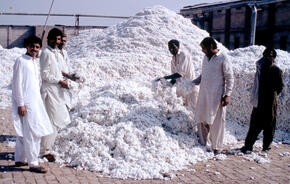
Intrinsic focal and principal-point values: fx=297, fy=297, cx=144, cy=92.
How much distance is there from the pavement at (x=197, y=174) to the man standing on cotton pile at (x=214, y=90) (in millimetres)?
451

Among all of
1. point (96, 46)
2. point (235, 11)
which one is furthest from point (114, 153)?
point (235, 11)

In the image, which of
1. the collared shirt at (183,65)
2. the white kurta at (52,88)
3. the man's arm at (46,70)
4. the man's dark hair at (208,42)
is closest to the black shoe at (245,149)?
the collared shirt at (183,65)

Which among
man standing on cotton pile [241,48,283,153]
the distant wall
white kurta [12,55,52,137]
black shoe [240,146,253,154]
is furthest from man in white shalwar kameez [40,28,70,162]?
the distant wall

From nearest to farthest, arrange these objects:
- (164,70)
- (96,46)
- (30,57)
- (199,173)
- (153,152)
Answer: (30,57) → (199,173) → (153,152) → (164,70) → (96,46)

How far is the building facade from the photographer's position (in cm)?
1644

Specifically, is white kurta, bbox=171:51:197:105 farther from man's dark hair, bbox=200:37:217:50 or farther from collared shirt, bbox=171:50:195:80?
man's dark hair, bbox=200:37:217:50

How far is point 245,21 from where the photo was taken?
18484 mm

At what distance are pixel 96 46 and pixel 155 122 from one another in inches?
220

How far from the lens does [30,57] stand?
3369 millimetres

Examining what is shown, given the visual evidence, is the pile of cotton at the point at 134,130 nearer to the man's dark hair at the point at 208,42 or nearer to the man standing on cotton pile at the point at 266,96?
the man standing on cotton pile at the point at 266,96

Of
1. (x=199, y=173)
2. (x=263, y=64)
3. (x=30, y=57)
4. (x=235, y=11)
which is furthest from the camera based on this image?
(x=235, y=11)

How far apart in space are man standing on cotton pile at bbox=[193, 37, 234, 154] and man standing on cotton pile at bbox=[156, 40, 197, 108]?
542mm

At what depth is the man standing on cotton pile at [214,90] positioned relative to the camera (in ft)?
13.4

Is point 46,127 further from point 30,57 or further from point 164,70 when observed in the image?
point 164,70
